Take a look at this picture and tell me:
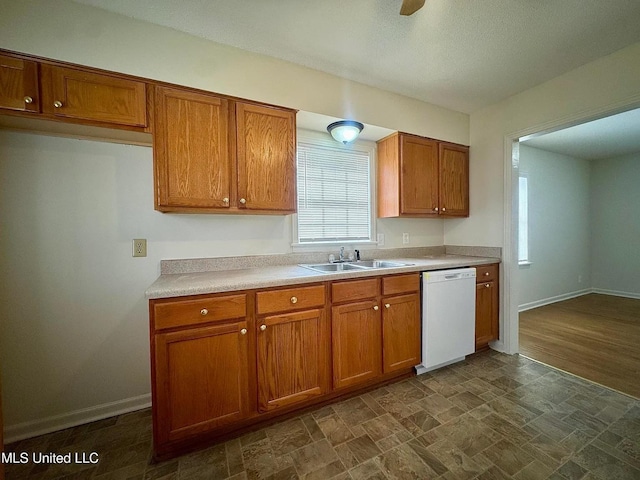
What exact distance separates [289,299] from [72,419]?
165 centimetres

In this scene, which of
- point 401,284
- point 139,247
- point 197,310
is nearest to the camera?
point 197,310

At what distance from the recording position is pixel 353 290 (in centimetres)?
186

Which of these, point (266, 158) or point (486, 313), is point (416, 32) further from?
point (486, 313)

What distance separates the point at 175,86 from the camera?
163 centimetres

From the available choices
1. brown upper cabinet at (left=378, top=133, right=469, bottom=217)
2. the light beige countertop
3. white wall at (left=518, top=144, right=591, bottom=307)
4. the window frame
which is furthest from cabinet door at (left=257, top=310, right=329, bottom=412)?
white wall at (left=518, top=144, right=591, bottom=307)

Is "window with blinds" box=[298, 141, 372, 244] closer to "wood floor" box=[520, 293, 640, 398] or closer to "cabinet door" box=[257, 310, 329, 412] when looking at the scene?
"cabinet door" box=[257, 310, 329, 412]

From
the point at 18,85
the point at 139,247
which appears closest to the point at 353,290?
the point at 139,247

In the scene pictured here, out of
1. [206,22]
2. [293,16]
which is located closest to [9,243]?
[206,22]

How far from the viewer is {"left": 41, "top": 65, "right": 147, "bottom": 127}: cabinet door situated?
137 centimetres

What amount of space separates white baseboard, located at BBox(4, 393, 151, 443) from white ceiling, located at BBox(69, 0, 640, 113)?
8.33ft

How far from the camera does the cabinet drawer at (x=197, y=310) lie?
4.38ft

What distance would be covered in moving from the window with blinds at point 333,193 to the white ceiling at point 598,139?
2036 millimetres

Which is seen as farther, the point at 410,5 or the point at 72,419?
the point at 72,419

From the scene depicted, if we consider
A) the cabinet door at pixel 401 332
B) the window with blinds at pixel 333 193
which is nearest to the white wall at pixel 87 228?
the window with blinds at pixel 333 193
